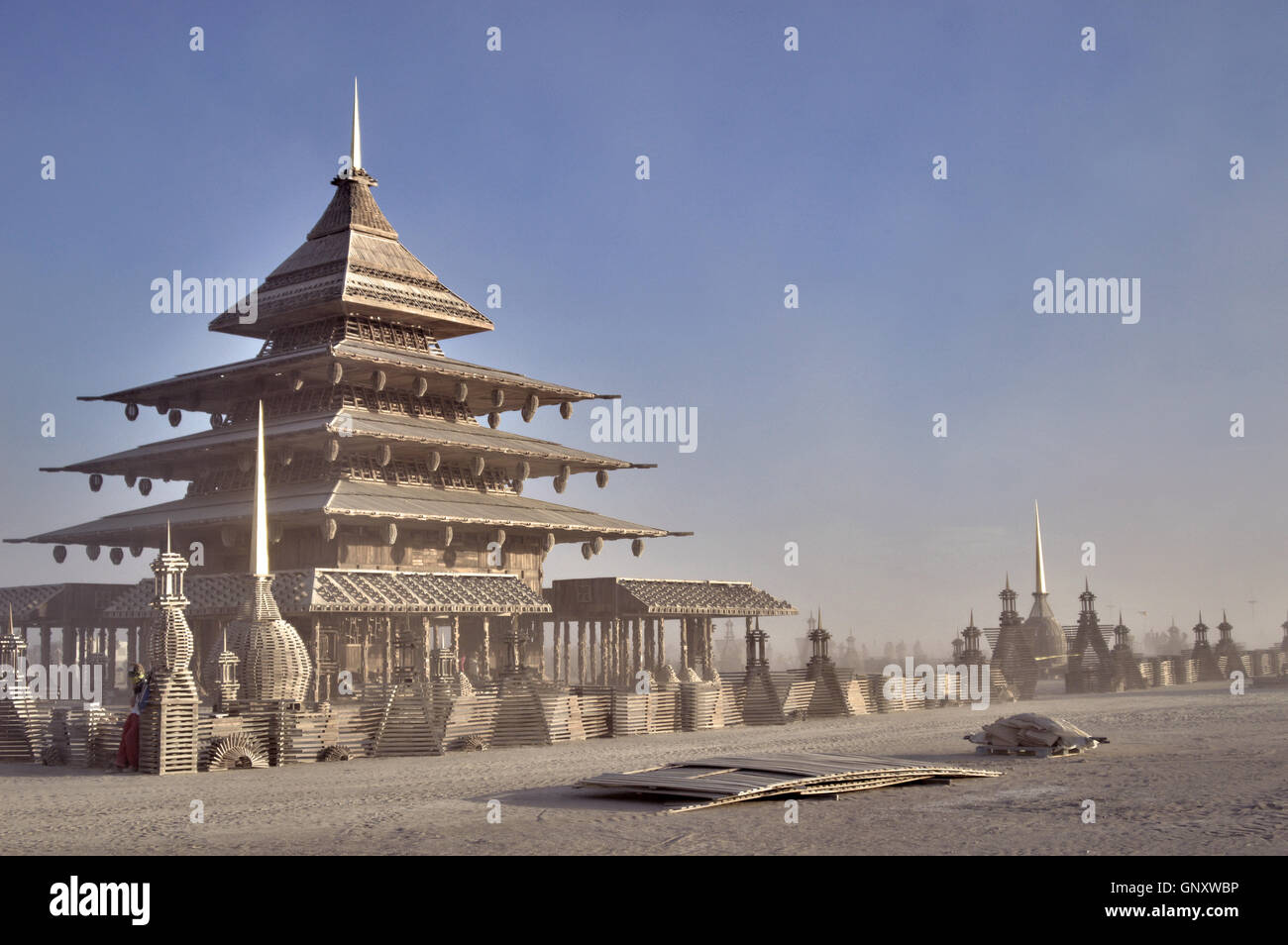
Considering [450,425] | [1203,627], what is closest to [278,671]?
[450,425]

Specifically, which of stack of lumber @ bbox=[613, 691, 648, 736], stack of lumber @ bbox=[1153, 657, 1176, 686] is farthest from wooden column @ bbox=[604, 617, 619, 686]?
stack of lumber @ bbox=[1153, 657, 1176, 686]

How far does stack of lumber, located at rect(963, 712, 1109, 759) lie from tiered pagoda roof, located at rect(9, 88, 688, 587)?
2257cm

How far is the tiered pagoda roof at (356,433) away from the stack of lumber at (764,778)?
24.4m

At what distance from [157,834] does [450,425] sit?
36.1 metres

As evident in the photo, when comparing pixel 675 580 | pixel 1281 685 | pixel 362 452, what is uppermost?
pixel 362 452

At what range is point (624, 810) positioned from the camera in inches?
789

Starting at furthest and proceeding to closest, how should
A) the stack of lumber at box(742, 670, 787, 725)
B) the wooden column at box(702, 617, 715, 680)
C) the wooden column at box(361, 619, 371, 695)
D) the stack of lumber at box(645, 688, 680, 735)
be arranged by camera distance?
1. the wooden column at box(702, 617, 715, 680)
2. the wooden column at box(361, 619, 371, 695)
3. the stack of lumber at box(742, 670, 787, 725)
4. the stack of lumber at box(645, 688, 680, 735)

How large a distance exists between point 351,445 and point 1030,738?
2738 cm

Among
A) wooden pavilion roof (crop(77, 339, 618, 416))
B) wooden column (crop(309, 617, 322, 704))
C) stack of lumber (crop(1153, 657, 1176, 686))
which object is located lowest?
stack of lumber (crop(1153, 657, 1176, 686))

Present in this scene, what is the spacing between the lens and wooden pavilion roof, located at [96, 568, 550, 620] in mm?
41688

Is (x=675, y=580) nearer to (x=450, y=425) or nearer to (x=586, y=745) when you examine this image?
(x=450, y=425)

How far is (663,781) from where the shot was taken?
21.0m

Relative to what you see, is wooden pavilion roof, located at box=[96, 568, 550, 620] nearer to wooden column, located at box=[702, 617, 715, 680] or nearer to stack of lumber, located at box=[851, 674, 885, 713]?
wooden column, located at box=[702, 617, 715, 680]
